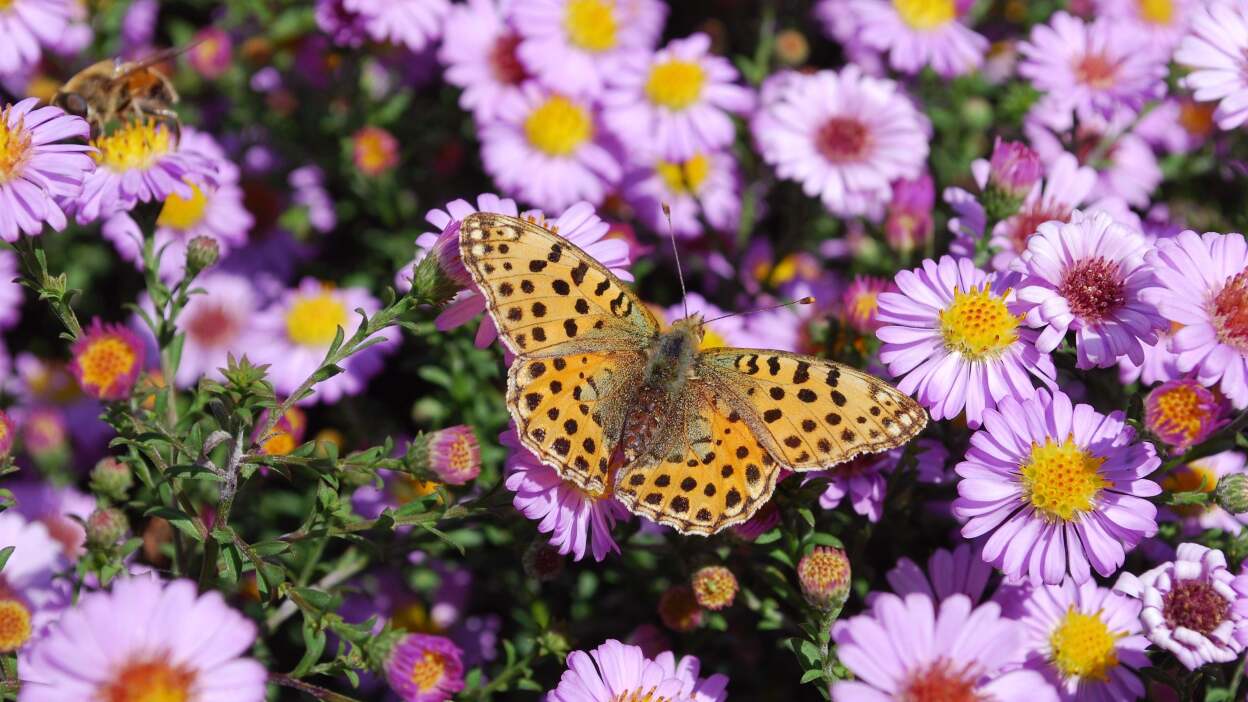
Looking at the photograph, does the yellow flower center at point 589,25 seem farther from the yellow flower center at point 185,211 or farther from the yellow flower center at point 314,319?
the yellow flower center at point 185,211

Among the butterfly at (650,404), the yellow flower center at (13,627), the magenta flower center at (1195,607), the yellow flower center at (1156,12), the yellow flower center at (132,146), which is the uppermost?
the yellow flower center at (1156,12)

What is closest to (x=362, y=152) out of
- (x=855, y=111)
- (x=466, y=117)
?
(x=466, y=117)

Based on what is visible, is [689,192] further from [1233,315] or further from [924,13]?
[1233,315]

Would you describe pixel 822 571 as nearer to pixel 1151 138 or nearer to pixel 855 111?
pixel 855 111

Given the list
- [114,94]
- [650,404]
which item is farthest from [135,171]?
[650,404]

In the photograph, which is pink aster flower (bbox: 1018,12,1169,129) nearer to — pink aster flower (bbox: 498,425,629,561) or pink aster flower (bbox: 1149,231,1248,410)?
pink aster flower (bbox: 1149,231,1248,410)

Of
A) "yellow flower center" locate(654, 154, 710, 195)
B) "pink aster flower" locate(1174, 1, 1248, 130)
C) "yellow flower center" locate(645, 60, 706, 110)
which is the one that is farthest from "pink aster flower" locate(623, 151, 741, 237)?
"pink aster flower" locate(1174, 1, 1248, 130)

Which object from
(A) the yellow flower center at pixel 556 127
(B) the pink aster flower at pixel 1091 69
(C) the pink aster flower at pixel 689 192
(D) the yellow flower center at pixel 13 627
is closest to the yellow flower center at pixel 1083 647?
(B) the pink aster flower at pixel 1091 69
